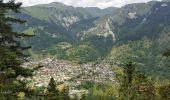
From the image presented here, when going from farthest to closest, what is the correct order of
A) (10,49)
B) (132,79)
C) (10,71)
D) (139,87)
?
(132,79) → (10,49) → (10,71) → (139,87)

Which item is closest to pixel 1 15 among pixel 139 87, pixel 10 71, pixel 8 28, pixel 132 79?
pixel 8 28

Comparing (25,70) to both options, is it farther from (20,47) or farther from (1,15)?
(1,15)

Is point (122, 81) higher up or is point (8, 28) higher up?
point (8, 28)

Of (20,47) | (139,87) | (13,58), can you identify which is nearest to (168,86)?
(139,87)

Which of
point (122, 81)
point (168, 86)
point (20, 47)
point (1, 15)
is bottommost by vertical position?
point (122, 81)

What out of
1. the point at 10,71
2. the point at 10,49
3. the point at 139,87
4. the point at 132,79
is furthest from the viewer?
the point at 132,79

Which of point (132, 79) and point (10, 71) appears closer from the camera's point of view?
point (10, 71)
